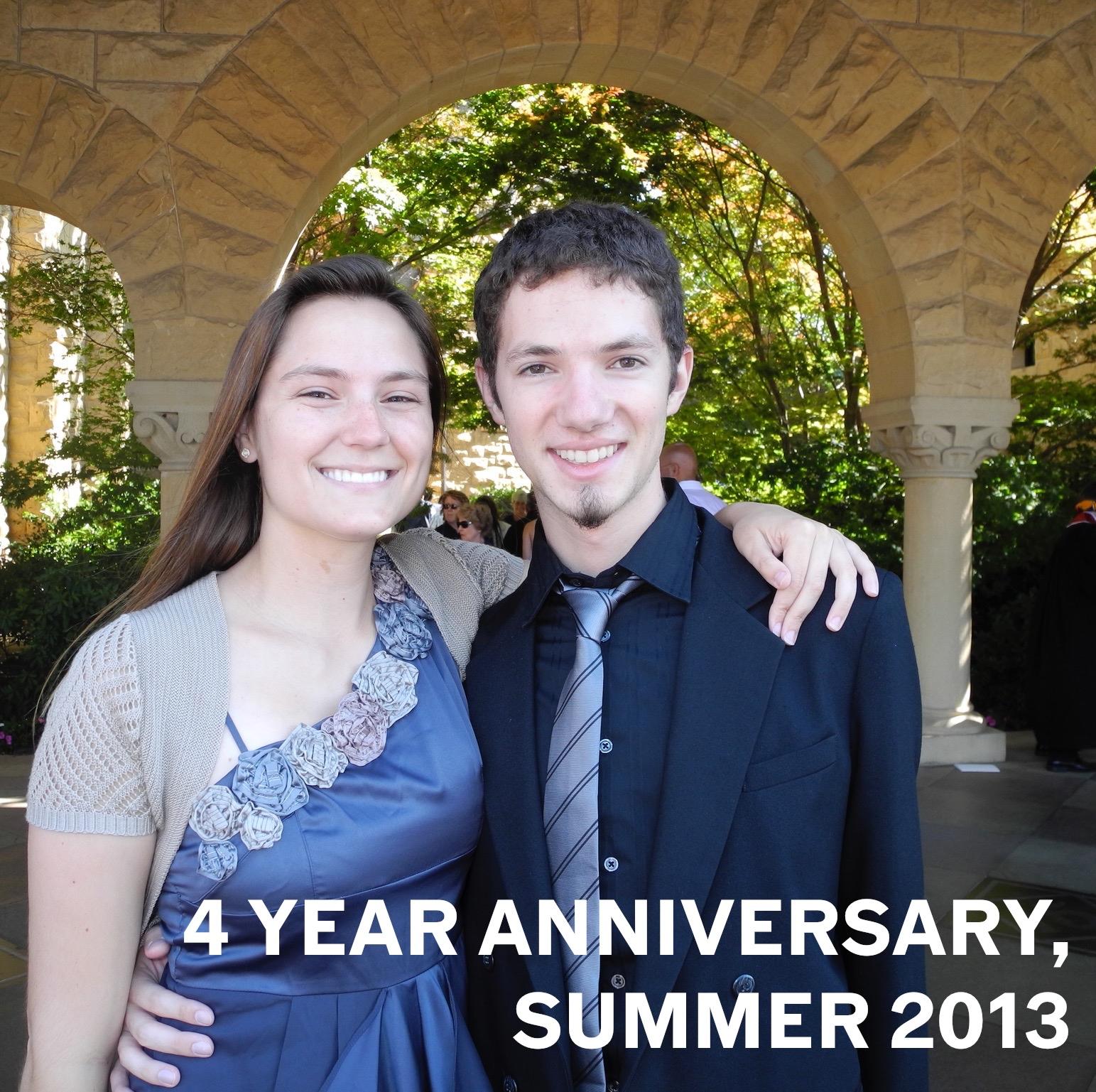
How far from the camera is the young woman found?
1.38m

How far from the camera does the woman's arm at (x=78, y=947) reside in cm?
136

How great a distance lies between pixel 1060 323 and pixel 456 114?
253 inches

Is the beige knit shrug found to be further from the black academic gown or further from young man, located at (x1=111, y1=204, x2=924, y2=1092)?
the black academic gown

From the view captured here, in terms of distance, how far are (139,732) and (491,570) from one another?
30.2 inches

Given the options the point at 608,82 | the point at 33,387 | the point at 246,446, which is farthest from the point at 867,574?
the point at 33,387

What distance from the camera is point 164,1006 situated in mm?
1388

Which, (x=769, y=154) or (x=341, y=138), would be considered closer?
(x=341, y=138)

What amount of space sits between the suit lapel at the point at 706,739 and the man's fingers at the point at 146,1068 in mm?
652

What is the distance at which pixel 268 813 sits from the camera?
1409mm

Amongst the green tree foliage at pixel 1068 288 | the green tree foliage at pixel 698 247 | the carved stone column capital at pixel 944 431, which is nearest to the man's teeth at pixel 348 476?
the carved stone column capital at pixel 944 431

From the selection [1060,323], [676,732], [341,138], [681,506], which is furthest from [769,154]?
[1060,323]

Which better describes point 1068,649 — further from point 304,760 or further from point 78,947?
point 78,947

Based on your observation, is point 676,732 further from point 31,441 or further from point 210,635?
point 31,441

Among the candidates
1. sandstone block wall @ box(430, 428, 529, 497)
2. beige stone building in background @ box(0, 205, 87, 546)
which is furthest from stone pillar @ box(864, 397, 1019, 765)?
sandstone block wall @ box(430, 428, 529, 497)
